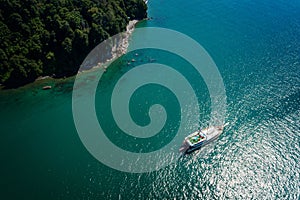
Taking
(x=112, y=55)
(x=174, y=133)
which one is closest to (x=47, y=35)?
(x=112, y=55)

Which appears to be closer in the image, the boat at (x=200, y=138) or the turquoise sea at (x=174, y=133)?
the turquoise sea at (x=174, y=133)

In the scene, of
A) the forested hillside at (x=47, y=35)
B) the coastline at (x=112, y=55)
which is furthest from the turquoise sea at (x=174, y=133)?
the forested hillside at (x=47, y=35)

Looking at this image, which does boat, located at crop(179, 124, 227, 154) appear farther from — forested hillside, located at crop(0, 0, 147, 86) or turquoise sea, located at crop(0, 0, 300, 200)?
forested hillside, located at crop(0, 0, 147, 86)

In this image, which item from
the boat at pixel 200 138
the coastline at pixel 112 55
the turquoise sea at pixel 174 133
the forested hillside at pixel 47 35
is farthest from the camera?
the coastline at pixel 112 55

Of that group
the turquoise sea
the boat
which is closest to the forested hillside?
the turquoise sea

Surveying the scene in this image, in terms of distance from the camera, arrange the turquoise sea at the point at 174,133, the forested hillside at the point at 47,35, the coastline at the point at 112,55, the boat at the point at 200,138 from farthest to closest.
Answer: the coastline at the point at 112,55 → the forested hillside at the point at 47,35 → the boat at the point at 200,138 → the turquoise sea at the point at 174,133

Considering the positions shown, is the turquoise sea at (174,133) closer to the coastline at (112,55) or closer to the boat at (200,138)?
the coastline at (112,55)
